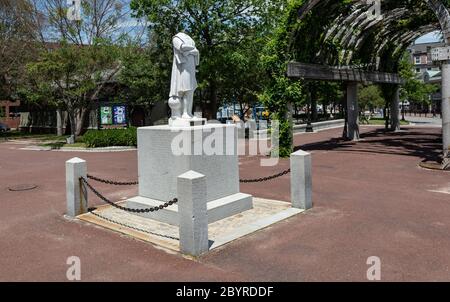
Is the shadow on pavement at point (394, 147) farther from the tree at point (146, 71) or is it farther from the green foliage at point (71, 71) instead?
the green foliage at point (71, 71)

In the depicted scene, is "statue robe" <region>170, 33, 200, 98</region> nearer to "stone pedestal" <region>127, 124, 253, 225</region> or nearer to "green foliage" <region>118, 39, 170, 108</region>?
"stone pedestal" <region>127, 124, 253, 225</region>

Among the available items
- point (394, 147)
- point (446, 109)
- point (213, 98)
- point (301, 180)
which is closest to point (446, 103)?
point (446, 109)

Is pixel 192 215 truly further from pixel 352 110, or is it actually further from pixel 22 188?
pixel 352 110

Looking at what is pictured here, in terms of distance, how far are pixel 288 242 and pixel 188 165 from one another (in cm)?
241

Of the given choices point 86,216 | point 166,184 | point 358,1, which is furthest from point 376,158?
point 86,216

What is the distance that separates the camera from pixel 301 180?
8945 millimetres

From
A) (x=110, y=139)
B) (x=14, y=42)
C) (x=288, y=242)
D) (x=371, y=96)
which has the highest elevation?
(x=14, y=42)

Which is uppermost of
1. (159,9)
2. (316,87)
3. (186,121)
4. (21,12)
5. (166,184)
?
(21,12)

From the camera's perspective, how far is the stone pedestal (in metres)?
→ 8.09

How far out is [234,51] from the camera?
23.5 metres

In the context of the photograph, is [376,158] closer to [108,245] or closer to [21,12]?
[108,245]

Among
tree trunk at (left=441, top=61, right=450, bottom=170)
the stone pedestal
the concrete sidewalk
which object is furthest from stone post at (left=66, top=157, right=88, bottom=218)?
tree trunk at (left=441, top=61, right=450, bottom=170)

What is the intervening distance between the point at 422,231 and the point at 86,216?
21.5 ft

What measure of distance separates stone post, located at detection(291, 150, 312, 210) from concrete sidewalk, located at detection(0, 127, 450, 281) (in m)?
0.34
